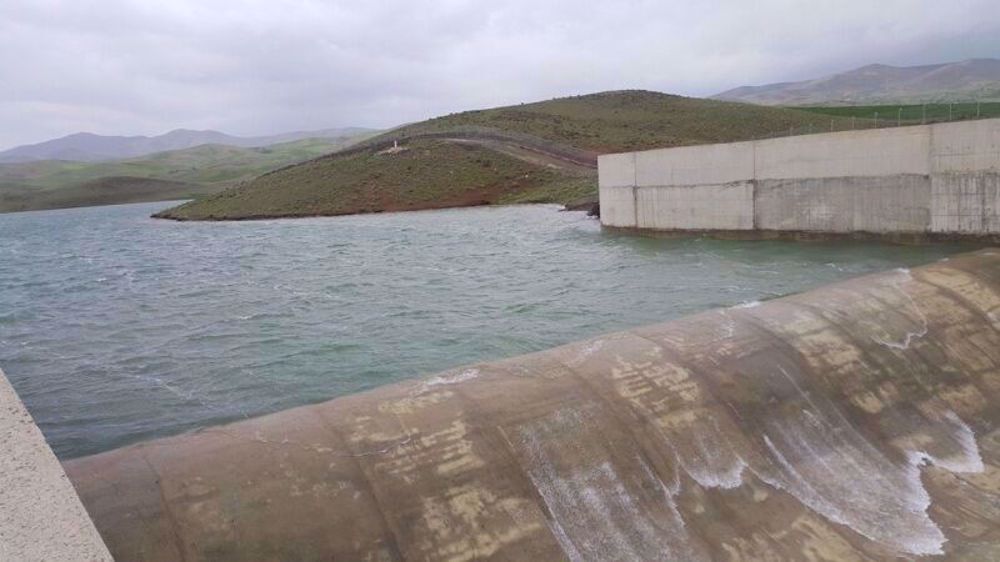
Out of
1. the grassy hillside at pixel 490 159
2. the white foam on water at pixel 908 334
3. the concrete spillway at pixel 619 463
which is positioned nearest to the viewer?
the concrete spillway at pixel 619 463

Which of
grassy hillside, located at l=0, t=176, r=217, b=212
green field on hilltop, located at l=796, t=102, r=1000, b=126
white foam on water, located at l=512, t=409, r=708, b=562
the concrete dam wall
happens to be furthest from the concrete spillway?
grassy hillside, located at l=0, t=176, r=217, b=212

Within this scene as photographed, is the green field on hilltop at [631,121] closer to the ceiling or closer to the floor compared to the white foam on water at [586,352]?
closer to the ceiling

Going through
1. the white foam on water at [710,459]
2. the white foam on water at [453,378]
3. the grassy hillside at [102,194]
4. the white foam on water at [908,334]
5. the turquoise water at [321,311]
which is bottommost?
the turquoise water at [321,311]

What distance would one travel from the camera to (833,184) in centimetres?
2061

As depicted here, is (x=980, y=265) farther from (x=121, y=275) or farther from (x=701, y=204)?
(x=121, y=275)

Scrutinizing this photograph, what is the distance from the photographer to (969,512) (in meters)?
6.94

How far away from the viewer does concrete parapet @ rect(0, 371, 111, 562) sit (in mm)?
2430

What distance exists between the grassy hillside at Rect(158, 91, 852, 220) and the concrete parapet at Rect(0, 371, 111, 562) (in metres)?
45.9

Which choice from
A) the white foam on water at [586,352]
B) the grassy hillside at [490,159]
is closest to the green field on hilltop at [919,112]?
the grassy hillside at [490,159]

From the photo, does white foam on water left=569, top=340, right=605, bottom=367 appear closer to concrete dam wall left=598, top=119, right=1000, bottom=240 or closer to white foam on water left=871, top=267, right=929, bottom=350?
white foam on water left=871, top=267, right=929, bottom=350

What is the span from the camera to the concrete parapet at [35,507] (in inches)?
95.7

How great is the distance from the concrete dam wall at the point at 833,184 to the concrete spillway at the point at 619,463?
10026 mm

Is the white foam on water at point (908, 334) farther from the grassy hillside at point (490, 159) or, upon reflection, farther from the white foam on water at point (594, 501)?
the grassy hillside at point (490, 159)

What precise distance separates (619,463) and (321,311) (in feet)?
40.5
